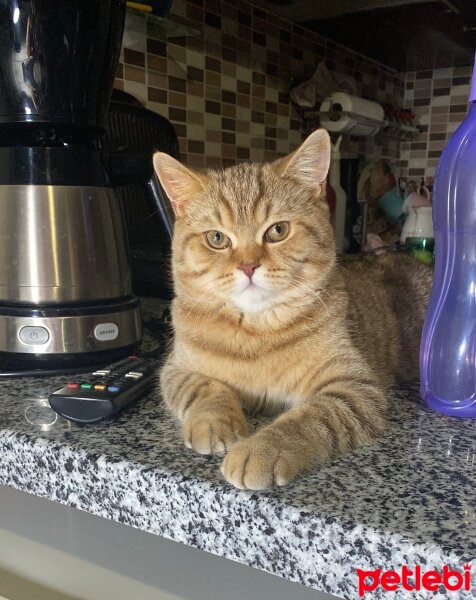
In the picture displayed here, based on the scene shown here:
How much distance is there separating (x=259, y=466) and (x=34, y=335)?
443 millimetres

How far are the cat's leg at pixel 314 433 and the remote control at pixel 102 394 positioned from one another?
18cm

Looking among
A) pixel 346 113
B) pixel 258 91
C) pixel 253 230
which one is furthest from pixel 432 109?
pixel 253 230

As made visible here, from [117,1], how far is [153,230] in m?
0.59

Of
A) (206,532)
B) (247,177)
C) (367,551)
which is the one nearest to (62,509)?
(206,532)

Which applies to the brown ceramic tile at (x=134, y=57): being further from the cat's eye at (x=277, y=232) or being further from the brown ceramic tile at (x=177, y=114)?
the cat's eye at (x=277, y=232)

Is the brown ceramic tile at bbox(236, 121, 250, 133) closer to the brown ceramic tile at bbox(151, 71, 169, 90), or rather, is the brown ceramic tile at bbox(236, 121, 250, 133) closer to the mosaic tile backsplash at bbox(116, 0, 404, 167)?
the mosaic tile backsplash at bbox(116, 0, 404, 167)

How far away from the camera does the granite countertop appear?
0.44 meters

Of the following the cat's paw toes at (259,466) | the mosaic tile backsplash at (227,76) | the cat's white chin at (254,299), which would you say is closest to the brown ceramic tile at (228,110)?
the mosaic tile backsplash at (227,76)

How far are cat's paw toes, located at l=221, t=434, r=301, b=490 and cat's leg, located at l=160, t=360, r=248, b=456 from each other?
0.05 meters

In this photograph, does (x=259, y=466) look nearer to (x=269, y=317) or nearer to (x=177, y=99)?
(x=269, y=317)

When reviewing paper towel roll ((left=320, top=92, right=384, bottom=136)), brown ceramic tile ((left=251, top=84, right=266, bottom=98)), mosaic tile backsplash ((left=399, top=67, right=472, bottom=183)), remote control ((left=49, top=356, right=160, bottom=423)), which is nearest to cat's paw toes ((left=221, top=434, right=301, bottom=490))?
remote control ((left=49, top=356, right=160, bottom=423))

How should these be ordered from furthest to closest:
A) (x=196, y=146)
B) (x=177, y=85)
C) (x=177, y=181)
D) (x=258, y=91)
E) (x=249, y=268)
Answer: (x=258, y=91) → (x=196, y=146) → (x=177, y=85) → (x=177, y=181) → (x=249, y=268)

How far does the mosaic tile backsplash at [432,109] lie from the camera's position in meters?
2.90

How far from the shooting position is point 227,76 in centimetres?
198
